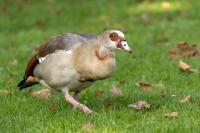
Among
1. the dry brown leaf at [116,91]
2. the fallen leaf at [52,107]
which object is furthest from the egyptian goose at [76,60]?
the dry brown leaf at [116,91]

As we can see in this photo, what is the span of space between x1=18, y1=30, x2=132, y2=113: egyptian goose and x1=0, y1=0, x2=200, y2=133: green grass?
33 centimetres

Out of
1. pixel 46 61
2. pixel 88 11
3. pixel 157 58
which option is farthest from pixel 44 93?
pixel 88 11

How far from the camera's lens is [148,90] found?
834 centimetres


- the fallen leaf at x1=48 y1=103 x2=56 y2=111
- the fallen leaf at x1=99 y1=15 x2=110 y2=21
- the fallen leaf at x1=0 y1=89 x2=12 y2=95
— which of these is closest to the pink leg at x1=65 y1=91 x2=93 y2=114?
the fallen leaf at x1=48 y1=103 x2=56 y2=111

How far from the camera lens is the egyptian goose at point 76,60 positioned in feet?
20.8

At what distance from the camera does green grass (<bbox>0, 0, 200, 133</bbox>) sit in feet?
20.8

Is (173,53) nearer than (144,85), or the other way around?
(144,85)

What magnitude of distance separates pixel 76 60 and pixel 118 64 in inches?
141

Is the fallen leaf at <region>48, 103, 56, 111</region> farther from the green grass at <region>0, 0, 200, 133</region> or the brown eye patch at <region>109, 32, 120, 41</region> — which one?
the brown eye patch at <region>109, 32, 120, 41</region>

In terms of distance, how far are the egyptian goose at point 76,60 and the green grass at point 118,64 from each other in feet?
1.09

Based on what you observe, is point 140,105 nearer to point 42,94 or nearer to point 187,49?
point 42,94

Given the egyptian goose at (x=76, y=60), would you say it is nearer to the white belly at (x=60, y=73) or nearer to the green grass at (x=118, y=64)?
the white belly at (x=60, y=73)

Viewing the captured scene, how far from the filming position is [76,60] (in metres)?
6.48

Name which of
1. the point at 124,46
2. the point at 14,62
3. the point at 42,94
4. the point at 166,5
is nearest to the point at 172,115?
the point at 124,46
